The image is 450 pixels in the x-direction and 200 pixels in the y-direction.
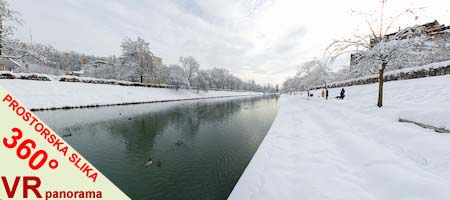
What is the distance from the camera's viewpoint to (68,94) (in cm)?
2381

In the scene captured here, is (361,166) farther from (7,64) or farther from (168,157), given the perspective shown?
(7,64)

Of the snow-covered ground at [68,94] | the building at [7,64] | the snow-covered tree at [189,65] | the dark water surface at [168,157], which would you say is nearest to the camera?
the dark water surface at [168,157]

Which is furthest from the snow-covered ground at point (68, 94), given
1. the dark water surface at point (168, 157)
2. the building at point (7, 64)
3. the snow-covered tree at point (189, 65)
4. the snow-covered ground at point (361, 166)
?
the snow-covered ground at point (361, 166)

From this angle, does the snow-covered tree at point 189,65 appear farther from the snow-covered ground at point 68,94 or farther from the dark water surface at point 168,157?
the dark water surface at point 168,157

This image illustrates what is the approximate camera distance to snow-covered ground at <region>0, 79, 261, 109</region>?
19.9 metres

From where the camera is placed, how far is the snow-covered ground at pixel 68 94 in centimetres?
1989

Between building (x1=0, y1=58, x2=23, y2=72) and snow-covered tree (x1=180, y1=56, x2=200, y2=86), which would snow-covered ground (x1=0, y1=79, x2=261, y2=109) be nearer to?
building (x1=0, y1=58, x2=23, y2=72)

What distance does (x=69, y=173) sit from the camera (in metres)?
1.73

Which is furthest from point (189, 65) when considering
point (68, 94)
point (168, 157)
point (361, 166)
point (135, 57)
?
point (361, 166)

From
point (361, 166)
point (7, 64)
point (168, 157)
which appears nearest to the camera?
point (361, 166)

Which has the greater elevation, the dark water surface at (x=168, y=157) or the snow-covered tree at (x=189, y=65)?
the snow-covered tree at (x=189, y=65)

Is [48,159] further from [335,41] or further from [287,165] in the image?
[335,41]

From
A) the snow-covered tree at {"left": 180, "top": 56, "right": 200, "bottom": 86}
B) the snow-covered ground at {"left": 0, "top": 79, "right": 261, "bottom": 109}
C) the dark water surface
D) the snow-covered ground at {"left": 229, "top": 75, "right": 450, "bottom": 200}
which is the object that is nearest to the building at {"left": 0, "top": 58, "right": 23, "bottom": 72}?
the snow-covered ground at {"left": 0, "top": 79, "right": 261, "bottom": 109}

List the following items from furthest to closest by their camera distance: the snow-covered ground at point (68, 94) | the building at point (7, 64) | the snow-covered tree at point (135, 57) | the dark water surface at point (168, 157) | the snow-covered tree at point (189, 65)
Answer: the snow-covered tree at point (189, 65)
the snow-covered tree at point (135, 57)
the building at point (7, 64)
the snow-covered ground at point (68, 94)
the dark water surface at point (168, 157)
